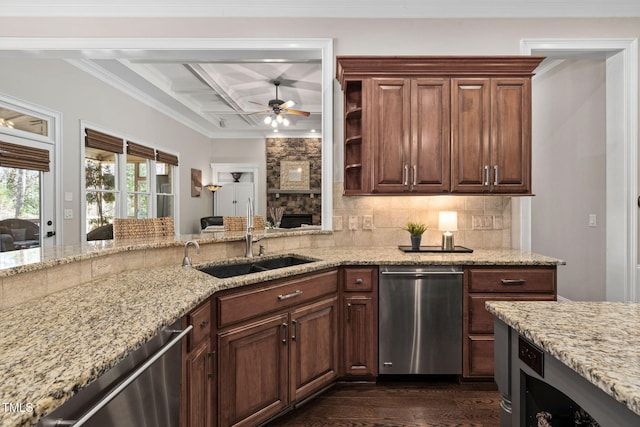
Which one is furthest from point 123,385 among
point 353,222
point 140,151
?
point 140,151

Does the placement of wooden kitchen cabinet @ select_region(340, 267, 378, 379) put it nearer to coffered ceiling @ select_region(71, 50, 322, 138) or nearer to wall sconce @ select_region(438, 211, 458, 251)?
wall sconce @ select_region(438, 211, 458, 251)

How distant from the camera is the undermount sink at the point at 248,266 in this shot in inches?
88.7

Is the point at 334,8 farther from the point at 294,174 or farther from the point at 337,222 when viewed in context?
the point at 294,174

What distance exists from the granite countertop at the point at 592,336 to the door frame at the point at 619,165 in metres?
2.17

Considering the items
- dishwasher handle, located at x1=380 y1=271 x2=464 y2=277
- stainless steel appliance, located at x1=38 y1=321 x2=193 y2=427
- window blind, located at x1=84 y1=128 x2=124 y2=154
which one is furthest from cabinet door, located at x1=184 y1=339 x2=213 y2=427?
window blind, located at x1=84 y1=128 x2=124 y2=154

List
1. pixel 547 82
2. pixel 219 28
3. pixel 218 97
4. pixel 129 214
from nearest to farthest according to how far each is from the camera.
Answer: pixel 219 28, pixel 547 82, pixel 129 214, pixel 218 97

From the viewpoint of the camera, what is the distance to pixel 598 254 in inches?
140

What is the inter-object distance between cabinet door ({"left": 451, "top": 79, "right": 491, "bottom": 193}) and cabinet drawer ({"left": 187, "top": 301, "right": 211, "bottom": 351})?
212cm

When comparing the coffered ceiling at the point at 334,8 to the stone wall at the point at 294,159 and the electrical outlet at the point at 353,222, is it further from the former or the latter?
the stone wall at the point at 294,159

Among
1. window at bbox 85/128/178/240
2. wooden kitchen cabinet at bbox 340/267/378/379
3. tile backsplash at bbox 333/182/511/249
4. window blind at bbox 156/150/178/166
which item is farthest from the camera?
window blind at bbox 156/150/178/166

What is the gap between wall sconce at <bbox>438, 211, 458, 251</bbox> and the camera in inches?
116

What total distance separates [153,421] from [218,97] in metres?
6.07

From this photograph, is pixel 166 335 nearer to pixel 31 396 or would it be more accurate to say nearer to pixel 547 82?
pixel 31 396

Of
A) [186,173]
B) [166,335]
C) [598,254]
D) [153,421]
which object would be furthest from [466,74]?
[186,173]
